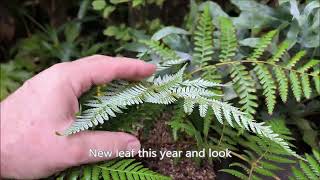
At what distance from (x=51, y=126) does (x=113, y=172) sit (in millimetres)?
176

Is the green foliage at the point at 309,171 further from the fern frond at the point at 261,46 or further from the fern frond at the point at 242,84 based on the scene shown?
the fern frond at the point at 261,46

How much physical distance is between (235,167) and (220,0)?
659mm

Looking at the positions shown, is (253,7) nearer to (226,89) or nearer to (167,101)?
(226,89)

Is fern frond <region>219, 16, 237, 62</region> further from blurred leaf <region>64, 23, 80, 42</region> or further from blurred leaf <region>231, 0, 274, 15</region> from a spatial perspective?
blurred leaf <region>64, 23, 80, 42</region>

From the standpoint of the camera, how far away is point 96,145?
96 centimetres

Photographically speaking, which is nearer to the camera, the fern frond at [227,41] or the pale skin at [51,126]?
the pale skin at [51,126]

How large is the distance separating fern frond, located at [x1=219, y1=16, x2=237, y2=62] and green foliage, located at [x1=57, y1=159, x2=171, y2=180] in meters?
0.41

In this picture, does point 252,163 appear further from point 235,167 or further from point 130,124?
point 130,124

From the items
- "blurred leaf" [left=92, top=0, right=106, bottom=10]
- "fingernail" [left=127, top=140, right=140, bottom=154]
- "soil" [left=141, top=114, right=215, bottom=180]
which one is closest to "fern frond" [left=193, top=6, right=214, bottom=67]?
"soil" [left=141, top=114, right=215, bottom=180]

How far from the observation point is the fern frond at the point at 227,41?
1.25 meters

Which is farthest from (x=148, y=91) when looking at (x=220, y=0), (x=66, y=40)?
(x=66, y=40)

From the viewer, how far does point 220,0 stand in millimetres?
1617

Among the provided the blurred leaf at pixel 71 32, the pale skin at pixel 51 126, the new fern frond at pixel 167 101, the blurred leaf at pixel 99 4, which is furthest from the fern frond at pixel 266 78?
the blurred leaf at pixel 71 32

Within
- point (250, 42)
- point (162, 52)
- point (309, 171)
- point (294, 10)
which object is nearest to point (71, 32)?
point (162, 52)
